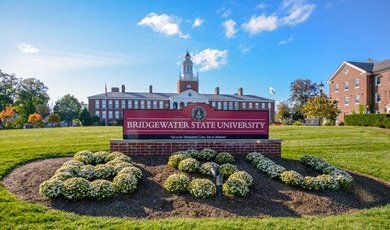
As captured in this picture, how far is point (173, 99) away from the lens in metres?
72.8

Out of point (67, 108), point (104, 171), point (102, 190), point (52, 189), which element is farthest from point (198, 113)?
point (67, 108)

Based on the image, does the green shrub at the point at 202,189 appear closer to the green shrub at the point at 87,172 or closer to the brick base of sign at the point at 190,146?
the green shrub at the point at 87,172

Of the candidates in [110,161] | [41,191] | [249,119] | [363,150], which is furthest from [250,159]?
[363,150]

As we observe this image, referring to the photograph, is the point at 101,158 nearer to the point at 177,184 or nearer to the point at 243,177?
the point at 177,184

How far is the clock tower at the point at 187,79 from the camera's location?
259 ft

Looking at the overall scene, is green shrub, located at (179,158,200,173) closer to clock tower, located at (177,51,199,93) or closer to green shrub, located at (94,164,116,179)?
green shrub, located at (94,164,116,179)

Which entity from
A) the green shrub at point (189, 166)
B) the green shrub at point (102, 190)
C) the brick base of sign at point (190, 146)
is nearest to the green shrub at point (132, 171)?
the green shrub at point (102, 190)

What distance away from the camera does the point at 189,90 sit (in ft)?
242

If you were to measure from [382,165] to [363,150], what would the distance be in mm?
3489

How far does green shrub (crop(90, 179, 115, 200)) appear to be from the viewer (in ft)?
20.5

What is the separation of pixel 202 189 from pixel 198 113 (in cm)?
378

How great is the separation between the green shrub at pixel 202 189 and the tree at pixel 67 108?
7875 centimetres

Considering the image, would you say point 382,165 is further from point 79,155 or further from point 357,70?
point 357,70

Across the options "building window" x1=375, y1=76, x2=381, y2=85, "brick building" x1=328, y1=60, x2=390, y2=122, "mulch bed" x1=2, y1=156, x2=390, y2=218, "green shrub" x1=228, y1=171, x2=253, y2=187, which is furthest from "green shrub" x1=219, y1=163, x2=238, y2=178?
"building window" x1=375, y1=76, x2=381, y2=85
